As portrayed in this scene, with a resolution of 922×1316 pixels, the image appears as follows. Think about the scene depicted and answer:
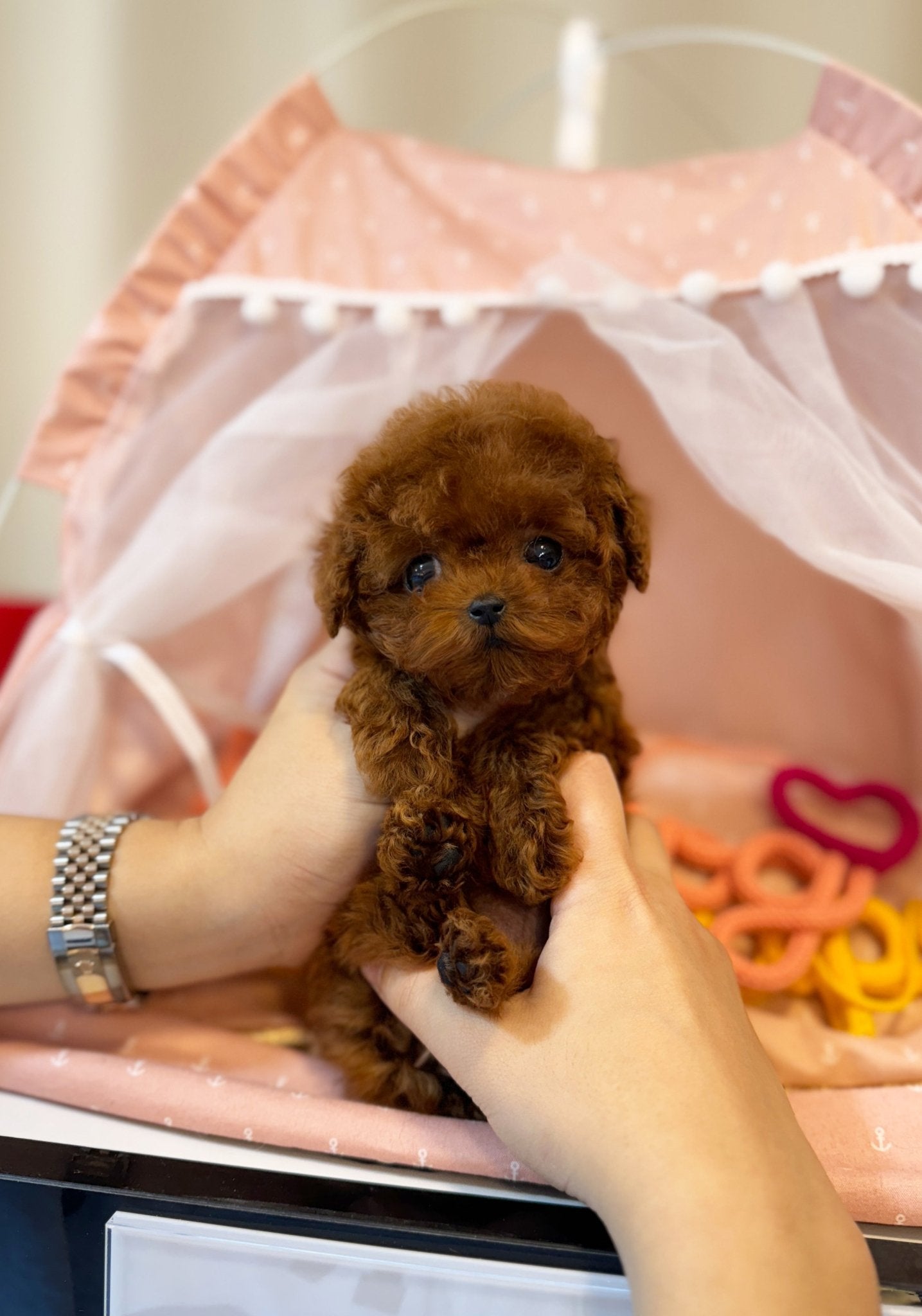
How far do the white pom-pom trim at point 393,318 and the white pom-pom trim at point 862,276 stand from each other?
20.0 inches

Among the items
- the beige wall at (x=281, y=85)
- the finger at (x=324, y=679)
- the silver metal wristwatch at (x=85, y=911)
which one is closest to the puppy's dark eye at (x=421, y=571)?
the finger at (x=324, y=679)

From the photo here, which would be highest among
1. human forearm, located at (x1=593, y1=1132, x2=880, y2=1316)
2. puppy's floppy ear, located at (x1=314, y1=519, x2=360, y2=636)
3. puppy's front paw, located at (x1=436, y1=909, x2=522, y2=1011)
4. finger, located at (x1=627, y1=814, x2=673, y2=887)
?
puppy's floppy ear, located at (x1=314, y1=519, x2=360, y2=636)

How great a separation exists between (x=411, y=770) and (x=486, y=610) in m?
0.16

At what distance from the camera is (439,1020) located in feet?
2.60

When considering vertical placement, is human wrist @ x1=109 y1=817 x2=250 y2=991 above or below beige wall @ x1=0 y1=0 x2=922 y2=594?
below

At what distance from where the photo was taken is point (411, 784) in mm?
790

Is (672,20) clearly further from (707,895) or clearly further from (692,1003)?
(692,1003)

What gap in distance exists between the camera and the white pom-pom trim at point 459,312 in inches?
45.7

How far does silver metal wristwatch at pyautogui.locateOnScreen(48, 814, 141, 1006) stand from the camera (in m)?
0.91

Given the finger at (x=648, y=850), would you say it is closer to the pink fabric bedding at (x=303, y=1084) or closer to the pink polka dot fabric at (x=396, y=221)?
the pink fabric bedding at (x=303, y=1084)

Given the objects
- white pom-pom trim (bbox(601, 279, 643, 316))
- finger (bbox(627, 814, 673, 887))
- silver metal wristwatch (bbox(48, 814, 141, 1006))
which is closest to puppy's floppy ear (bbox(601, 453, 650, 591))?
finger (bbox(627, 814, 673, 887))

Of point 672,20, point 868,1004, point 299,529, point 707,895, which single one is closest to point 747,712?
point 707,895

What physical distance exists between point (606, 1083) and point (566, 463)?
1.61 feet

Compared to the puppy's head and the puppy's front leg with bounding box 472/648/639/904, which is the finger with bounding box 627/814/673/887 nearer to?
the puppy's front leg with bounding box 472/648/639/904
